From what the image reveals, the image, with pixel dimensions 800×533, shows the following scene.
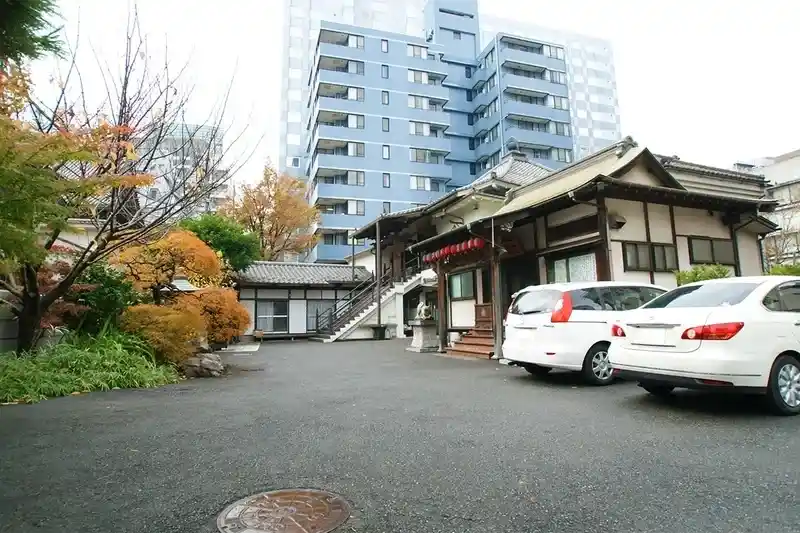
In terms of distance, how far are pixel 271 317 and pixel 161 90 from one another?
1682cm

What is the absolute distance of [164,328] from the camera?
902cm

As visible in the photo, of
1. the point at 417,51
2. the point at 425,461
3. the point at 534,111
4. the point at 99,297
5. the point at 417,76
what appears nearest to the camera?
the point at 425,461

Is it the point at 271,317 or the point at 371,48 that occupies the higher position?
the point at 371,48

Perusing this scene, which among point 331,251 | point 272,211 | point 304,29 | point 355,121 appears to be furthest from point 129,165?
point 304,29

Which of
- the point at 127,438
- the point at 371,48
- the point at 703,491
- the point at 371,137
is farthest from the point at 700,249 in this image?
the point at 371,48

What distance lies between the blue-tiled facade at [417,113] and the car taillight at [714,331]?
30.0 metres

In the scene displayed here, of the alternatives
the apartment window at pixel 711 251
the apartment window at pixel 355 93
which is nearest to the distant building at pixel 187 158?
the apartment window at pixel 711 251

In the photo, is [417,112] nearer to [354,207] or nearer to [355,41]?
[355,41]

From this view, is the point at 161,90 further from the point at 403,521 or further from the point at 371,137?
the point at 371,137

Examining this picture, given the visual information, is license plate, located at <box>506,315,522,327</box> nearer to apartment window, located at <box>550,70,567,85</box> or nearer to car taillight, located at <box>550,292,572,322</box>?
car taillight, located at <box>550,292,572,322</box>

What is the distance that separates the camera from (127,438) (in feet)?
14.3

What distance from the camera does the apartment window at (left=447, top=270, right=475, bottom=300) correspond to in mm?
14202

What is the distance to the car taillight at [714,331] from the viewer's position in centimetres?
445

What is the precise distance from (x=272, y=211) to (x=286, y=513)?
1048 inches
